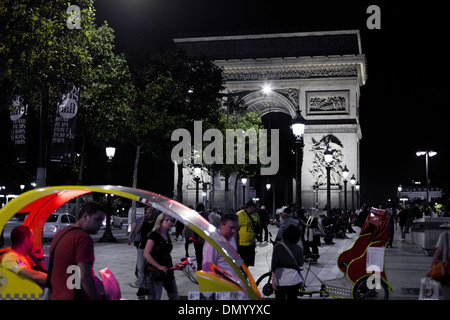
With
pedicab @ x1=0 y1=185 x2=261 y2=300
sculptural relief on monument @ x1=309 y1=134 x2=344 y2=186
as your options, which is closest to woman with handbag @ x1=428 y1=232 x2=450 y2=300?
pedicab @ x1=0 y1=185 x2=261 y2=300

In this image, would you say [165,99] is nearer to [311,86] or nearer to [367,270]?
[367,270]

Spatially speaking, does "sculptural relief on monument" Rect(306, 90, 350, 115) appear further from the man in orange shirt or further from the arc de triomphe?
the man in orange shirt

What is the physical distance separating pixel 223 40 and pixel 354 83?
14251 mm

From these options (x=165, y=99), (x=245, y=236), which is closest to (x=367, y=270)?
(x=245, y=236)

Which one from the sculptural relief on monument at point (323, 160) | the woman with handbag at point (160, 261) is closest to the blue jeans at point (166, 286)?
the woman with handbag at point (160, 261)

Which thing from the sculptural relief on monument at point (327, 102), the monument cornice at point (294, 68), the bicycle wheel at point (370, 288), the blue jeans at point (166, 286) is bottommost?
the bicycle wheel at point (370, 288)

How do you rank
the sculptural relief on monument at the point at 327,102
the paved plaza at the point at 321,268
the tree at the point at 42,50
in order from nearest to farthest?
the paved plaza at the point at 321,268
the tree at the point at 42,50
the sculptural relief on monument at the point at 327,102

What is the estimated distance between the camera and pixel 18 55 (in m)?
15.1

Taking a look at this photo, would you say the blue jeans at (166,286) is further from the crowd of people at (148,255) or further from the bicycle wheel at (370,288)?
the bicycle wheel at (370,288)

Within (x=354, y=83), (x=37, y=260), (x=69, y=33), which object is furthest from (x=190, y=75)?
(x=37, y=260)

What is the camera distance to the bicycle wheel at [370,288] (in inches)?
413

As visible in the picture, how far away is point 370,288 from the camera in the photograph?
10445 millimetres

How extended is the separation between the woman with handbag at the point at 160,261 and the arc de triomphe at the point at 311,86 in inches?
1821
